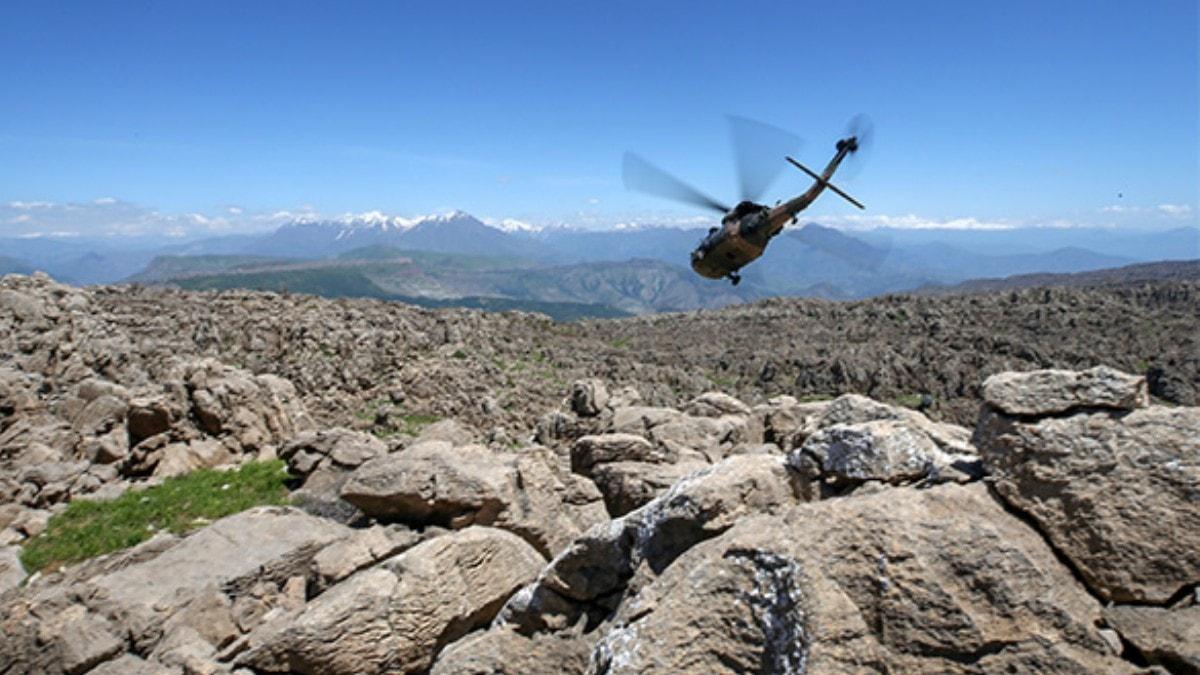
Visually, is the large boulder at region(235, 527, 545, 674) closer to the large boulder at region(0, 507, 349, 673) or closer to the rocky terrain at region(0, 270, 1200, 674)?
the rocky terrain at region(0, 270, 1200, 674)

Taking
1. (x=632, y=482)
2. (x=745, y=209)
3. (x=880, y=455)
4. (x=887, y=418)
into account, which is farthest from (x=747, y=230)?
(x=880, y=455)

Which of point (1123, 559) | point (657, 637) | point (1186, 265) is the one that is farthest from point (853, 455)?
point (1186, 265)

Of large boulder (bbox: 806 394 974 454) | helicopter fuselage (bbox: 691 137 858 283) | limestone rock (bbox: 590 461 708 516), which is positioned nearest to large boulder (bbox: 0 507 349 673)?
limestone rock (bbox: 590 461 708 516)

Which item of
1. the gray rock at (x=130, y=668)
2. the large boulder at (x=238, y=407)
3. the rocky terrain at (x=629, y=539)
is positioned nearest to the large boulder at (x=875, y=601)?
the rocky terrain at (x=629, y=539)

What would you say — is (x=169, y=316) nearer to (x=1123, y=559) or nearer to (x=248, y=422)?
(x=248, y=422)

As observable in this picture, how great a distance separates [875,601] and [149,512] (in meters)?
18.6

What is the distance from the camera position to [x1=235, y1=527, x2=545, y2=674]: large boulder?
1030 cm

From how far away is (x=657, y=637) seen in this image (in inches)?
293

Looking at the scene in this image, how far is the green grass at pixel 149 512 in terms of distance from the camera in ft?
54.3

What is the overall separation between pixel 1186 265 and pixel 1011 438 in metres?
253

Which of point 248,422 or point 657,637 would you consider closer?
point 657,637

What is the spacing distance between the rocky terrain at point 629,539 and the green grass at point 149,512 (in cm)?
65

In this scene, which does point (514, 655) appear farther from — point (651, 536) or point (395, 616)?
point (651, 536)

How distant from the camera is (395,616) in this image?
1062cm
